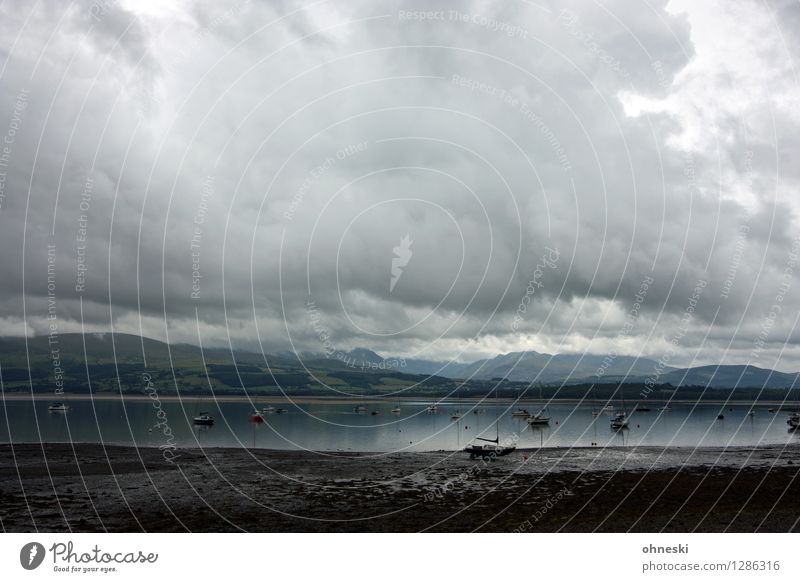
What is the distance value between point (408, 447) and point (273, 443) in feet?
63.4

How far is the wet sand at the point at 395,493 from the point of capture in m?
28.8

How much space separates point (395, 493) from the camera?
37.6 metres

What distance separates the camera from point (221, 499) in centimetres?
3516

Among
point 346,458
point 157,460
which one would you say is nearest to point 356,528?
point 346,458

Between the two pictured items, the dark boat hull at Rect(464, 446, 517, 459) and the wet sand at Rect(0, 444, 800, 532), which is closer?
the wet sand at Rect(0, 444, 800, 532)

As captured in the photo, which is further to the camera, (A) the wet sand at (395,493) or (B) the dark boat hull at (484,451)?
(B) the dark boat hull at (484,451)

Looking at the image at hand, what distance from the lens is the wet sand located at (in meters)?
28.8

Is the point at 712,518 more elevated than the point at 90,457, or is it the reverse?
the point at 712,518

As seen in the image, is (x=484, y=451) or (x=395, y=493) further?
(x=484, y=451)

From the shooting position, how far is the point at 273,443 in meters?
77.7

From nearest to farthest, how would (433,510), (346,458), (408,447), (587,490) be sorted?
(433,510)
(587,490)
(346,458)
(408,447)

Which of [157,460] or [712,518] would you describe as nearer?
[712,518]

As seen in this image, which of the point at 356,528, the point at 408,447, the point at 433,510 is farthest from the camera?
the point at 408,447

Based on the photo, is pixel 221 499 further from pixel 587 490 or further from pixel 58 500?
pixel 587 490
